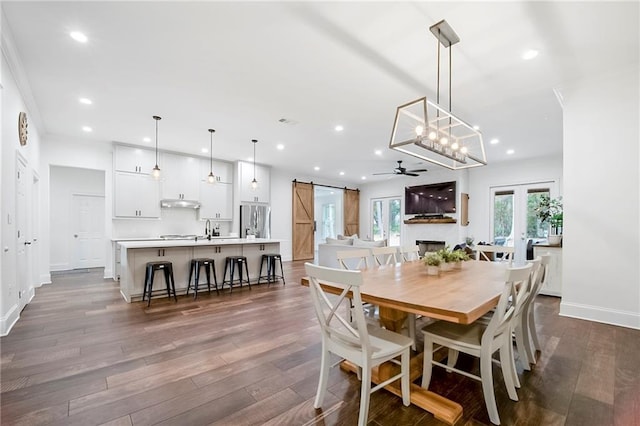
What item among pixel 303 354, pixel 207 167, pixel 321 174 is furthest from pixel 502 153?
pixel 207 167

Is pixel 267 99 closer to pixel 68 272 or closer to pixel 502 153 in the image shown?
pixel 502 153

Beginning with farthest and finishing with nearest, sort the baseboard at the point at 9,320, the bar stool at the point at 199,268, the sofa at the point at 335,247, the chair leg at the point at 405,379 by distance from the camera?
the sofa at the point at 335,247 < the bar stool at the point at 199,268 < the baseboard at the point at 9,320 < the chair leg at the point at 405,379

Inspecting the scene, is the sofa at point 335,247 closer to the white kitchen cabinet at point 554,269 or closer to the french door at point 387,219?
the white kitchen cabinet at point 554,269

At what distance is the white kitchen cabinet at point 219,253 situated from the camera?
16.6 feet

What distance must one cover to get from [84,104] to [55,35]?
5.98ft

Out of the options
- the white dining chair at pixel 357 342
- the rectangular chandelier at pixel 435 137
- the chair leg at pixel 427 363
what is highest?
the rectangular chandelier at pixel 435 137

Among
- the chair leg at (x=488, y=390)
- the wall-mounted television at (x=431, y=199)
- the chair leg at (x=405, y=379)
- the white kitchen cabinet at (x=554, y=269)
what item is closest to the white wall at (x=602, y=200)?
the white kitchen cabinet at (x=554, y=269)

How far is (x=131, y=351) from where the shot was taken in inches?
107

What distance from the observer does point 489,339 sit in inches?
69.7

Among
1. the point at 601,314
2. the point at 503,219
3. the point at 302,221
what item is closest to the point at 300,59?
the point at 601,314

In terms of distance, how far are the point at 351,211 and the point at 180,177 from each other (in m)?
6.23

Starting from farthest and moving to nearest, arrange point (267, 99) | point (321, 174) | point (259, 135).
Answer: point (321, 174)
point (259, 135)
point (267, 99)

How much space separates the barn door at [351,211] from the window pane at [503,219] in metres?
4.71

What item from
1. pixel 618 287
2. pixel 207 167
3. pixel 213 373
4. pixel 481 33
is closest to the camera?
pixel 213 373
